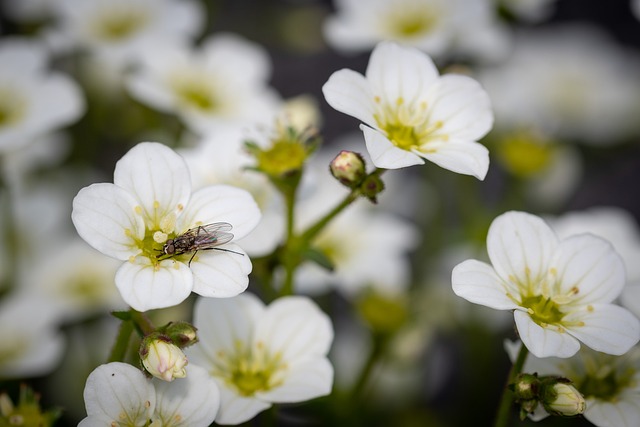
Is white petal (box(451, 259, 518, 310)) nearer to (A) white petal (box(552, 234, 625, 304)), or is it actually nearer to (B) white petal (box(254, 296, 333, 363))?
(A) white petal (box(552, 234, 625, 304))

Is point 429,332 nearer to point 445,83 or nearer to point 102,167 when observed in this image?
point 445,83

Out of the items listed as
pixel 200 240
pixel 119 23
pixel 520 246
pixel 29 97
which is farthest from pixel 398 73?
pixel 119 23

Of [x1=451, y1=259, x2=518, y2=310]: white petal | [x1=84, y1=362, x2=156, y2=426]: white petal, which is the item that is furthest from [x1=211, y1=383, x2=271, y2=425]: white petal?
[x1=451, y1=259, x2=518, y2=310]: white petal

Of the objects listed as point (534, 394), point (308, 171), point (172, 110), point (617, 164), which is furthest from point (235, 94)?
point (617, 164)

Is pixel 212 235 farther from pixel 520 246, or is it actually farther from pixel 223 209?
pixel 520 246

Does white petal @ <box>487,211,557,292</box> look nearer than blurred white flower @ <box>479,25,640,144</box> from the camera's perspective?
Yes
